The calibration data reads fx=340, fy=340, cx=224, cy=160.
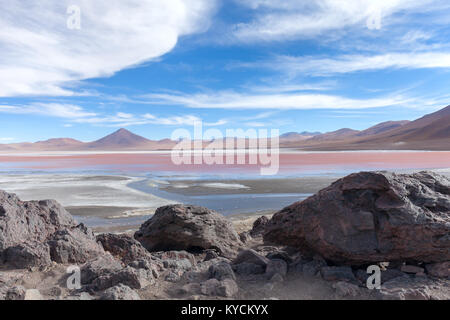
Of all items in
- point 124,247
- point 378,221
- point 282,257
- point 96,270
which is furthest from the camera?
point 124,247

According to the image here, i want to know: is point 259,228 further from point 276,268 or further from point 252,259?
point 276,268

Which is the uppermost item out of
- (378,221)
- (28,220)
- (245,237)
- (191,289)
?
(378,221)

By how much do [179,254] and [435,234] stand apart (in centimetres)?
398

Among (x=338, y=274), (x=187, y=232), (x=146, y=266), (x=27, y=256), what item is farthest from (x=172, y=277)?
(x=338, y=274)

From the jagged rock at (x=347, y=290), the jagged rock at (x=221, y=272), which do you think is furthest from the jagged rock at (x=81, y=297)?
the jagged rock at (x=347, y=290)

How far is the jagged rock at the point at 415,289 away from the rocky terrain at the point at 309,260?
0.04ft

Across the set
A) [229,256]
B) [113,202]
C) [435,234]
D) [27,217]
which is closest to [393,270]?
[435,234]

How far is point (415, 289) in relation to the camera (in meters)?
3.97

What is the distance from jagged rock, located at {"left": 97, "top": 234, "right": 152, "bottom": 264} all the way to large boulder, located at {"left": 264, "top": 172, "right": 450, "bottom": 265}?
9.30 ft

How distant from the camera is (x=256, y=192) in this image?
596 inches

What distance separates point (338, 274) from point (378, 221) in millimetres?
891

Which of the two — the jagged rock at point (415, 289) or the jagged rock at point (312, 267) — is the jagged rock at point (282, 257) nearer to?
the jagged rock at point (312, 267)
